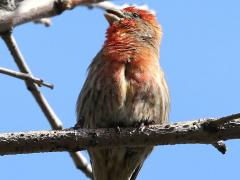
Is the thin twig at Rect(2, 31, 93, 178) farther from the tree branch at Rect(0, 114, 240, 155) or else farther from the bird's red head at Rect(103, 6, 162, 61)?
the bird's red head at Rect(103, 6, 162, 61)

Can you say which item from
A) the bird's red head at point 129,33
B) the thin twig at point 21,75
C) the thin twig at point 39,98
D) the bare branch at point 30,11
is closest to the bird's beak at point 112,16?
the bird's red head at point 129,33

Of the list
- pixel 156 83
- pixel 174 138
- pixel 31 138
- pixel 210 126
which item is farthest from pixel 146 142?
pixel 156 83

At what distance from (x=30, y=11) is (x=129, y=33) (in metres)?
2.42

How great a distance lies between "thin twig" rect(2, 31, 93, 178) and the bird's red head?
2.99 feet

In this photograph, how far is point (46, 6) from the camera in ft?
13.0

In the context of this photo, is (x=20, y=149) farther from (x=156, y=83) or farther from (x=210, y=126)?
(x=156, y=83)

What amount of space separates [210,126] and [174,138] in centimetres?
27

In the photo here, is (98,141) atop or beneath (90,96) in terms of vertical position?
beneath

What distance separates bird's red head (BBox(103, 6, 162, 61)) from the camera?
5.73 m

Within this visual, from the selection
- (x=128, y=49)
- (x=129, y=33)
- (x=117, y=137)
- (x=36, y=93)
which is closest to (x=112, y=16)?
(x=129, y=33)

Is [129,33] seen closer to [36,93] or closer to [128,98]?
[128,98]

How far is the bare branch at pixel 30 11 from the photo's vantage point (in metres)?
3.76

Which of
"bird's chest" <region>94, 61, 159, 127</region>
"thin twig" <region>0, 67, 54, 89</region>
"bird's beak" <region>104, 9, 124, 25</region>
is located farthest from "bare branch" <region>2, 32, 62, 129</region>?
"bird's beak" <region>104, 9, 124, 25</region>

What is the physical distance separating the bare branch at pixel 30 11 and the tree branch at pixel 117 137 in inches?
33.3
